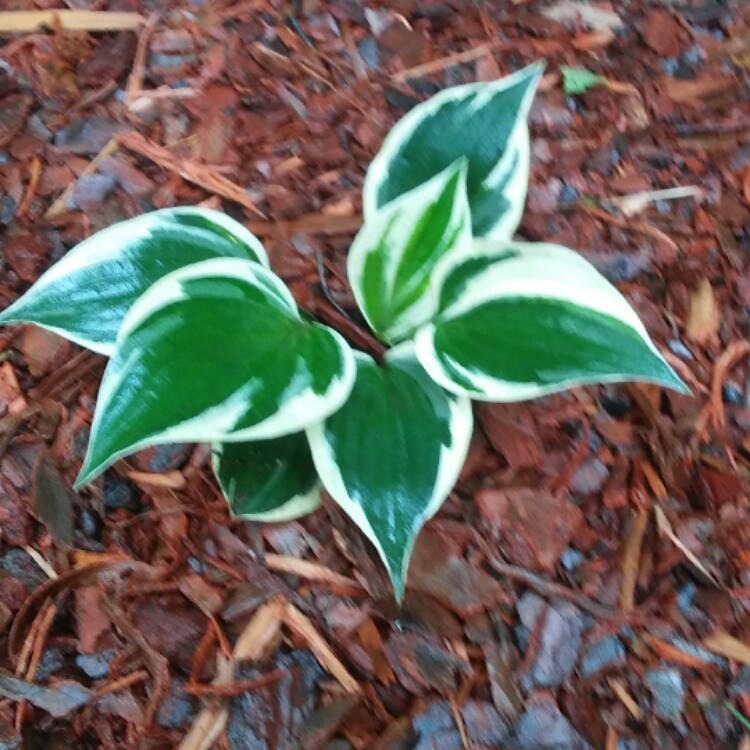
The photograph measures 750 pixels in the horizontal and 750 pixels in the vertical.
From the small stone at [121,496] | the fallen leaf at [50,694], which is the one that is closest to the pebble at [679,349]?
the small stone at [121,496]

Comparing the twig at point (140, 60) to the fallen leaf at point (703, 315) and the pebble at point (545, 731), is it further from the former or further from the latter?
the pebble at point (545, 731)

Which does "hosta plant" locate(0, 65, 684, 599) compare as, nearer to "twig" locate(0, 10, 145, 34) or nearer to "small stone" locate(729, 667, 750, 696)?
"small stone" locate(729, 667, 750, 696)

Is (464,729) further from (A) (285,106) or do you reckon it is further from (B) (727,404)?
(A) (285,106)

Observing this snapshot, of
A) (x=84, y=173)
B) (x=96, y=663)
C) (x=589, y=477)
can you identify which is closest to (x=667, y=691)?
(x=589, y=477)

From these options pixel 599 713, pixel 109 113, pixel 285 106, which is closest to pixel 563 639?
pixel 599 713

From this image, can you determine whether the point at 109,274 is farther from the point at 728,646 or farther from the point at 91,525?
the point at 728,646

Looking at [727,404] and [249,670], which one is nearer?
[249,670]

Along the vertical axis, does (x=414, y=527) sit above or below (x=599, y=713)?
above
